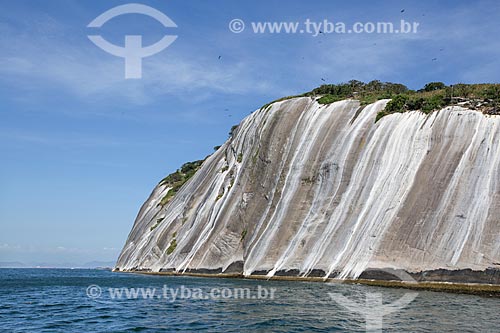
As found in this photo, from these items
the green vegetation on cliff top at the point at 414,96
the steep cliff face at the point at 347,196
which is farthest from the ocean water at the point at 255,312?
the green vegetation on cliff top at the point at 414,96

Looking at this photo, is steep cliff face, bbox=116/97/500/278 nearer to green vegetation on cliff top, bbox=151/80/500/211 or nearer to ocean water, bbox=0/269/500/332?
green vegetation on cliff top, bbox=151/80/500/211

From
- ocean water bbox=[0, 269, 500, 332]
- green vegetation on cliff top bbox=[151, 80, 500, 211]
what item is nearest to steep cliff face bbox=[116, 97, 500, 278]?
green vegetation on cliff top bbox=[151, 80, 500, 211]

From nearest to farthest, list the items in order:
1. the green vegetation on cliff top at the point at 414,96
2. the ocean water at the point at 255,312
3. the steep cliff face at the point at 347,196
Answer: the ocean water at the point at 255,312 < the steep cliff face at the point at 347,196 < the green vegetation on cliff top at the point at 414,96

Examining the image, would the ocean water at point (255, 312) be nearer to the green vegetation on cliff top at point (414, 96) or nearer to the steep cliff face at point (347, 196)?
the steep cliff face at point (347, 196)

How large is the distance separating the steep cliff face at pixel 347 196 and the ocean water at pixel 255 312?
→ 222 inches

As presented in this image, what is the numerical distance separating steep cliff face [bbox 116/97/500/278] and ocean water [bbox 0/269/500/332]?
18.5ft

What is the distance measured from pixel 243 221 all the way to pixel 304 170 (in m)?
8.18

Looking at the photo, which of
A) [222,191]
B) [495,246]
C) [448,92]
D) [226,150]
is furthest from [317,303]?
[226,150]

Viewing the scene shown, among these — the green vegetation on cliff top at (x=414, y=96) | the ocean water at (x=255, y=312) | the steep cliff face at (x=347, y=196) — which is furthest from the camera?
the green vegetation on cliff top at (x=414, y=96)

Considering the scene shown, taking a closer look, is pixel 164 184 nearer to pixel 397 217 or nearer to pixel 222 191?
pixel 222 191

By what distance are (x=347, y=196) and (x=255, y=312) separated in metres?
21.7

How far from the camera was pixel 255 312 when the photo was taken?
23.4 metres

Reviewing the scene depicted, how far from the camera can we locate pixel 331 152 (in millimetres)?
47812

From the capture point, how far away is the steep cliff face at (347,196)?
3441 cm
